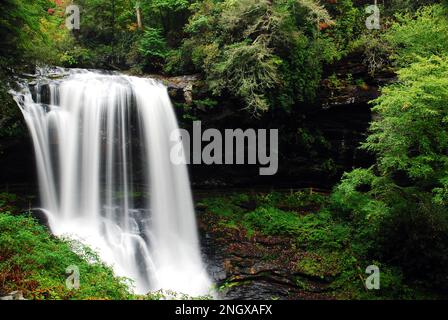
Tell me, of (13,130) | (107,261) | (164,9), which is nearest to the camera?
(107,261)

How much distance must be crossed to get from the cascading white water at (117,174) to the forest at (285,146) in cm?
19

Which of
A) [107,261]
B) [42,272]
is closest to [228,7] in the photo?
[107,261]

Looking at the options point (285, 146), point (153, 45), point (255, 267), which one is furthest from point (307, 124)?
point (153, 45)

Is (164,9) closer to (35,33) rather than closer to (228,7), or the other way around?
(228,7)

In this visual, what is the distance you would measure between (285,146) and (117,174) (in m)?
7.03

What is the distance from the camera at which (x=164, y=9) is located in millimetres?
19750

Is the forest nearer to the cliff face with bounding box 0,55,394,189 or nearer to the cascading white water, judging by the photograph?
the cliff face with bounding box 0,55,394,189

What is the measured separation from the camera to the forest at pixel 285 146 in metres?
10.1

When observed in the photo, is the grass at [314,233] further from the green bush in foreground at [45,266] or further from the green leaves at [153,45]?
the green leaves at [153,45]

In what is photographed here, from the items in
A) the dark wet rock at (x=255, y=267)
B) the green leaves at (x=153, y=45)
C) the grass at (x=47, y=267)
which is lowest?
the dark wet rock at (x=255, y=267)

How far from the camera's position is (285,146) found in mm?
16047

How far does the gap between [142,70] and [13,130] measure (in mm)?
7556

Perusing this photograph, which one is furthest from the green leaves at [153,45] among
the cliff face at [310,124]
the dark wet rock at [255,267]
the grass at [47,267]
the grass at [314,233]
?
the grass at [47,267]

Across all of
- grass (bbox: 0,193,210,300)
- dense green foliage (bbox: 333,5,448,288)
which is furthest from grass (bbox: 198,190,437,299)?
grass (bbox: 0,193,210,300)
